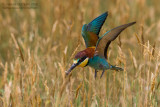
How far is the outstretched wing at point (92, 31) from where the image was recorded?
6.81 ft

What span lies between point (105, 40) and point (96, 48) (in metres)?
0.11

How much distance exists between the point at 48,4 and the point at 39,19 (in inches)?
12.9

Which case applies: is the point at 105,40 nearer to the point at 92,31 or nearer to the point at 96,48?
the point at 96,48

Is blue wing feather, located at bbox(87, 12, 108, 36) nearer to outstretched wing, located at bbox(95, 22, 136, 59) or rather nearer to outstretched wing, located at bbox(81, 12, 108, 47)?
outstretched wing, located at bbox(81, 12, 108, 47)

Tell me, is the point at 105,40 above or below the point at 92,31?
below

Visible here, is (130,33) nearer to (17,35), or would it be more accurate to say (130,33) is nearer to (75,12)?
(75,12)

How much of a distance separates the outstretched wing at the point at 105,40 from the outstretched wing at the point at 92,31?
178 millimetres

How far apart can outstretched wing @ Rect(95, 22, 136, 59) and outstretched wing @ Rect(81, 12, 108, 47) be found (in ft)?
0.59

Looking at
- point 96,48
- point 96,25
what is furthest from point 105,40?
point 96,25

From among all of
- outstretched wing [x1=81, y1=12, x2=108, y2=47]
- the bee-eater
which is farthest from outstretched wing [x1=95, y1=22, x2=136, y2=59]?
outstretched wing [x1=81, y1=12, x2=108, y2=47]

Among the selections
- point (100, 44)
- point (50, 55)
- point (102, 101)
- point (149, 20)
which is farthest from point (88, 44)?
point (149, 20)

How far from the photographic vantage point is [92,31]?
2.11 m

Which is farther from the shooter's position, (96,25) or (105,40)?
(96,25)

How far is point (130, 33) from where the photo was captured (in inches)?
156
